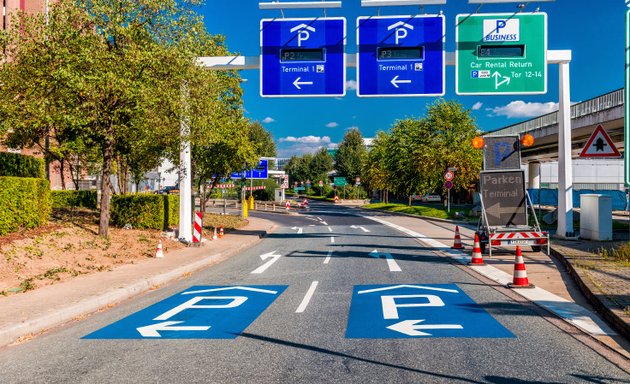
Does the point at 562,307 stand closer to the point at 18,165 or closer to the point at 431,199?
the point at 18,165

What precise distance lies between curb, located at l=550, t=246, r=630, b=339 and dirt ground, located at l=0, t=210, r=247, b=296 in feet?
31.7

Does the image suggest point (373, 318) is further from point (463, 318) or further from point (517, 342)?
point (517, 342)

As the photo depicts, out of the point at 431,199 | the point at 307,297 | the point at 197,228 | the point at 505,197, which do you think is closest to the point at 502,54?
the point at 505,197

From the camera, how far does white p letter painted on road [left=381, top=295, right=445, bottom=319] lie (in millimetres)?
7440

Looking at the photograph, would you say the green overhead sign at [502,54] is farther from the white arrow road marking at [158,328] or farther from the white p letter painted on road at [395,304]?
the white arrow road marking at [158,328]

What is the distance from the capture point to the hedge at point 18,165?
2105 centimetres

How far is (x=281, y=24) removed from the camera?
655 inches

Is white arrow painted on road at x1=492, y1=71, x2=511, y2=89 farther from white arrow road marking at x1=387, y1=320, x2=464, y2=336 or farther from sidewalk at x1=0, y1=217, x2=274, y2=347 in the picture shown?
white arrow road marking at x1=387, y1=320, x2=464, y2=336

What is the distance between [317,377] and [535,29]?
1514 cm

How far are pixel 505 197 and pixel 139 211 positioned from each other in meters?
13.0

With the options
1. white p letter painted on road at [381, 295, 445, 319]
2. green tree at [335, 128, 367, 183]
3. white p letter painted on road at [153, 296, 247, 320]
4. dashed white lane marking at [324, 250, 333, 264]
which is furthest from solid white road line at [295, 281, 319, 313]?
green tree at [335, 128, 367, 183]

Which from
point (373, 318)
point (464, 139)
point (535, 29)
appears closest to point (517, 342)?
point (373, 318)

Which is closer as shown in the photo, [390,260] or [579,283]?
[579,283]

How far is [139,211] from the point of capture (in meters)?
19.1
